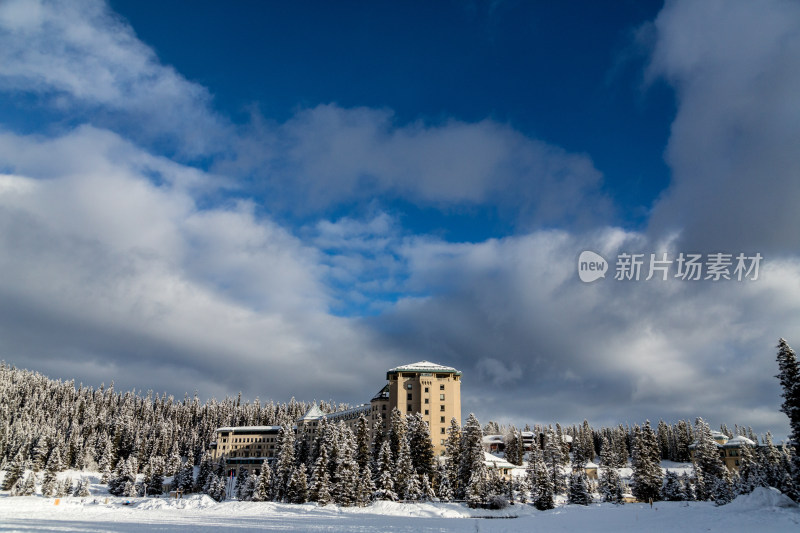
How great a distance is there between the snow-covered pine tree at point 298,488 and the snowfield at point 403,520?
914 cm

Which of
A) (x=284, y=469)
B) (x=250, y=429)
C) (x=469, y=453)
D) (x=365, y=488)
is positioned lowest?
(x=365, y=488)

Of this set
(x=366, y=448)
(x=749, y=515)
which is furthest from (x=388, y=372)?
(x=749, y=515)

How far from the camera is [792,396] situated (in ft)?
171

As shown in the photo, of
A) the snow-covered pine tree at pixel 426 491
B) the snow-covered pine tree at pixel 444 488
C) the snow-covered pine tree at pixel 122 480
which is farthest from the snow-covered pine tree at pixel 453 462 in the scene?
the snow-covered pine tree at pixel 122 480

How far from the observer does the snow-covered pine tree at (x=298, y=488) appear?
81875 mm

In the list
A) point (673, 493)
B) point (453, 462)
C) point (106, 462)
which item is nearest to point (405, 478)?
point (453, 462)

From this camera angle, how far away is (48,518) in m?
56.0

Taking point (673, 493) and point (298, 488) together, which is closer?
point (673, 493)

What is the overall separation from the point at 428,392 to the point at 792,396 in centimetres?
8638

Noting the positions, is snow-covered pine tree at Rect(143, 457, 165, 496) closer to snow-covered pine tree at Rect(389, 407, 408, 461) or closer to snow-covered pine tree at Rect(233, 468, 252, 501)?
snow-covered pine tree at Rect(233, 468, 252, 501)

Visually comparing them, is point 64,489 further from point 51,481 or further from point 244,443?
point 244,443

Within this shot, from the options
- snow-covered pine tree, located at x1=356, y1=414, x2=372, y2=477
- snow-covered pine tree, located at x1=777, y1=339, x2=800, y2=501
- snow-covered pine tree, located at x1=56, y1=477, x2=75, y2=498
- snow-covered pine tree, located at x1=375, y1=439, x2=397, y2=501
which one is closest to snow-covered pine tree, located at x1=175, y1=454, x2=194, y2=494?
snow-covered pine tree, located at x1=56, y1=477, x2=75, y2=498

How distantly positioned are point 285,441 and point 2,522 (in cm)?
5007

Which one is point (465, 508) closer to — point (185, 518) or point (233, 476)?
point (185, 518)
